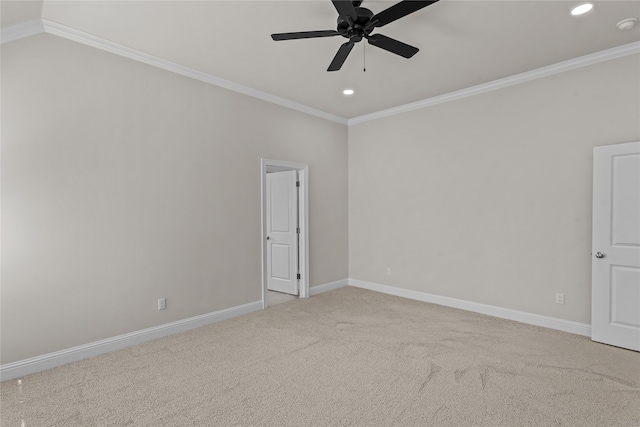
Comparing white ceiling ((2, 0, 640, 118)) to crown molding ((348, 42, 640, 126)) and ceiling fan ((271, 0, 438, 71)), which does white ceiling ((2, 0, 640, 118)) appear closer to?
crown molding ((348, 42, 640, 126))

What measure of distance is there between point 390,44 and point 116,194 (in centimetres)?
281

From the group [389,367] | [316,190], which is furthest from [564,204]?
[316,190]

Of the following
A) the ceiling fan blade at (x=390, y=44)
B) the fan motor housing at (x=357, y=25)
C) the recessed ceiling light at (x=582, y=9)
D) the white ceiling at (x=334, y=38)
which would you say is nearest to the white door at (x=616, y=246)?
the white ceiling at (x=334, y=38)

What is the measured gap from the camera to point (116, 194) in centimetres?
327

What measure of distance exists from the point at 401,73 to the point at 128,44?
2.83 m

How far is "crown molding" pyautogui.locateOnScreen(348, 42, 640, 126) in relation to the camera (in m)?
3.34

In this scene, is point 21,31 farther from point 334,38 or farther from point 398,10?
point 398,10

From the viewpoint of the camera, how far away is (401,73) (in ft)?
12.8

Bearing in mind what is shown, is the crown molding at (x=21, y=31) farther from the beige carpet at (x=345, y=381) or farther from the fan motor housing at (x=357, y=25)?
the beige carpet at (x=345, y=381)

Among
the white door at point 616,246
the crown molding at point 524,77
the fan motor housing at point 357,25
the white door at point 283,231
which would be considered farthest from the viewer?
the white door at point 283,231

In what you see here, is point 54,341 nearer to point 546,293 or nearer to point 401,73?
point 401,73

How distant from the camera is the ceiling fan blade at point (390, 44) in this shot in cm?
253

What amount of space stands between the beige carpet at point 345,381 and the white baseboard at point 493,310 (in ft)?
0.49

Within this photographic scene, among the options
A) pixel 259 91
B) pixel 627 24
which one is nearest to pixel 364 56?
pixel 259 91
